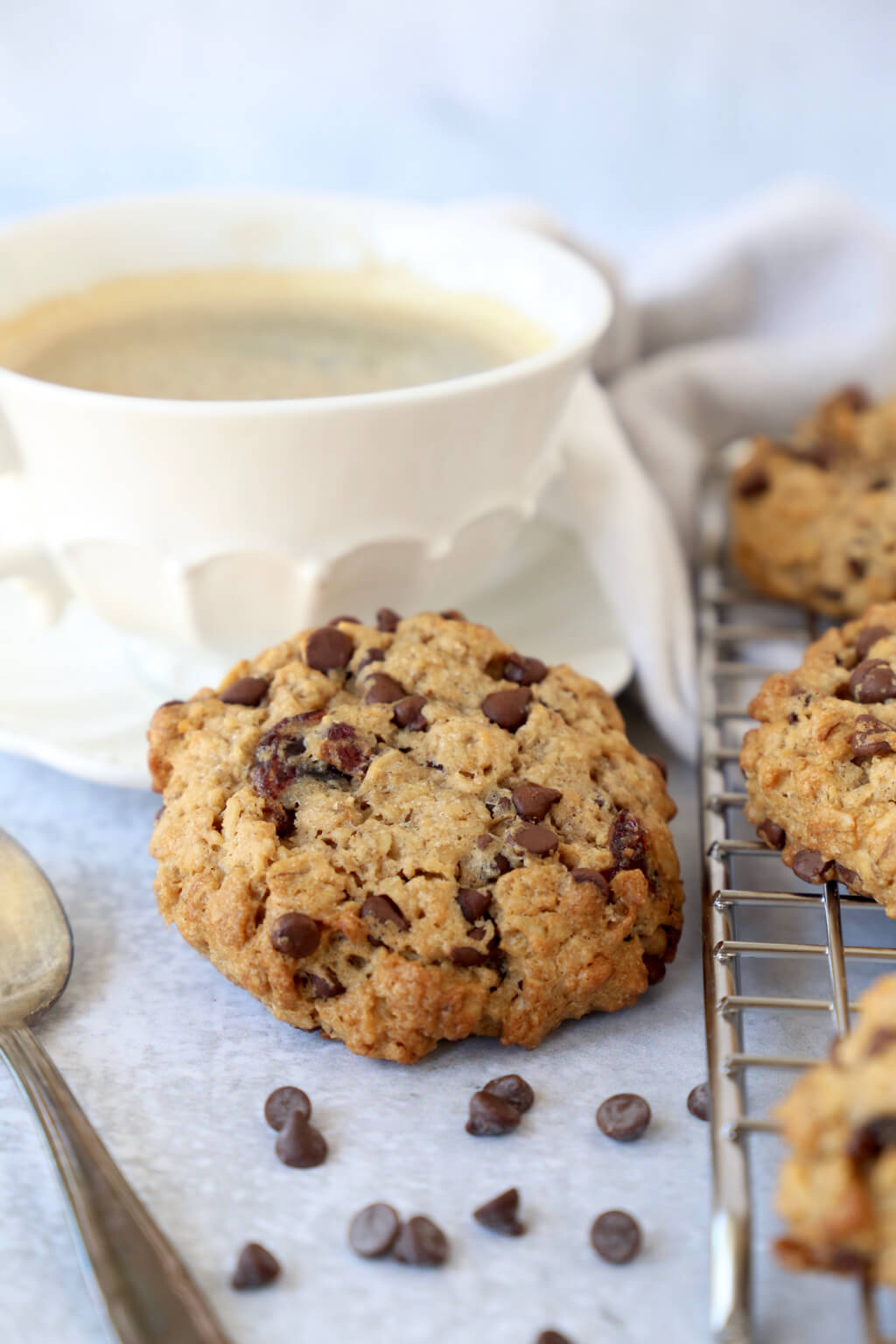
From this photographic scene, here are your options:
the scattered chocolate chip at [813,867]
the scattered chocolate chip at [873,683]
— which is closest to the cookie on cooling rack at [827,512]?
the scattered chocolate chip at [873,683]

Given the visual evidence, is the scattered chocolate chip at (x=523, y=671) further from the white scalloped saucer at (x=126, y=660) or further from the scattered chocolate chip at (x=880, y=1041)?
the scattered chocolate chip at (x=880, y=1041)

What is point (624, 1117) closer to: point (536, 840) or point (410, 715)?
point (536, 840)

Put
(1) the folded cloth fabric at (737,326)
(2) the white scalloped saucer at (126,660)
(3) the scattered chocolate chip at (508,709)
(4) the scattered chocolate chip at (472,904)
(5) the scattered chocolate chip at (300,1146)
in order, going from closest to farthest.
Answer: (5) the scattered chocolate chip at (300,1146), (4) the scattered chocolate chip at (472,904), (3) the scattered chocolate chip at (508,709), (2) the white scalloped saucer at (126,660), (1) the folded cloth fabric at (737,326)

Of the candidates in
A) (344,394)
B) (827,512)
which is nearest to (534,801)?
(344,394)

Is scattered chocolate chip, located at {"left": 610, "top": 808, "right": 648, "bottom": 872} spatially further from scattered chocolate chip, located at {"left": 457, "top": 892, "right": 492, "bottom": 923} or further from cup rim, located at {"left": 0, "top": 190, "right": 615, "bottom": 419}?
cup rim, located at {"left": 0, "top": 190, "right": 615, "bottom": 419}

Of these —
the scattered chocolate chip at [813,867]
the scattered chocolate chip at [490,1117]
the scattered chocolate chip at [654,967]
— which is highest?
the scattered chocolate chip at [813,867]
